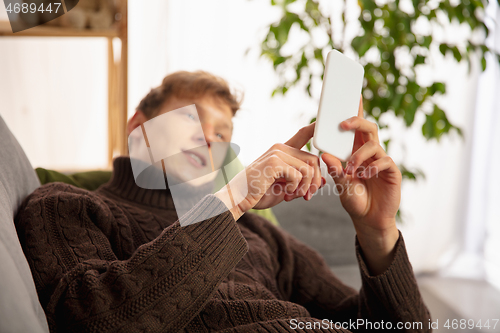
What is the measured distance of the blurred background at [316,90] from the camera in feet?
→ 3.76

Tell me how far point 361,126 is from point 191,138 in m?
0.22

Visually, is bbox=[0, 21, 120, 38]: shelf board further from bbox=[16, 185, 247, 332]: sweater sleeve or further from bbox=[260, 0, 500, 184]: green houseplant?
bbox=[16, 185, 247, 332]: sweater sleeve

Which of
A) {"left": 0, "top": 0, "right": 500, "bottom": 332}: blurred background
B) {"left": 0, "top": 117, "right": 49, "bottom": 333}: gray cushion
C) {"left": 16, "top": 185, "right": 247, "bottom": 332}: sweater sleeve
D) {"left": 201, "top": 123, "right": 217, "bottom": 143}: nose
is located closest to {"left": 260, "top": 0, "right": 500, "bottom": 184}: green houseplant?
{"left": 0, "top": 0, "right": 500, "bottom": 332}: blurred background

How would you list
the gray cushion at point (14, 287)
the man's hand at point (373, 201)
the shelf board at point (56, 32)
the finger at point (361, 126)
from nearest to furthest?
the gray cushion at point (14, 287)
the finger at point (361, 126)
the man's hand at point (373, 201)
the shelf board at point (56, 32)

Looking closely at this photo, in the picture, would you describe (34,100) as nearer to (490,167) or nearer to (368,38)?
(368,38)

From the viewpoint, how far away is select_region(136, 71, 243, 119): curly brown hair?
617mm

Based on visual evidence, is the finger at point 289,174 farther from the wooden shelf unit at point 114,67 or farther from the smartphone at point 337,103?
the wooden shelf unit at point 114,67

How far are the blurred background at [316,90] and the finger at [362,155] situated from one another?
0.24 meters

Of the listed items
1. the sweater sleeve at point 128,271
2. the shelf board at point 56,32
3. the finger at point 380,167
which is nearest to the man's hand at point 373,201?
the finger at point 380,167

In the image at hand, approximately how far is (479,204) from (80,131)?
1870mm

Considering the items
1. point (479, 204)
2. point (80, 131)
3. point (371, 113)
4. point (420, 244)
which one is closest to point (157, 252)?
point (371, 113)

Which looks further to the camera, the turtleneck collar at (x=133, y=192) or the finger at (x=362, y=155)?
the turtleneck collar at (x=133, y=192)

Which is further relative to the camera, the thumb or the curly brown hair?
the curly brown hair

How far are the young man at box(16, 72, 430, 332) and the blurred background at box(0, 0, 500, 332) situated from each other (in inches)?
7.5
